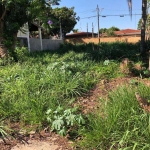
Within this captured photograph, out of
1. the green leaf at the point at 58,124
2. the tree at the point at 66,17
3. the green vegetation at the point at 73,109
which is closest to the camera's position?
the green vegetation at the point at 73,109

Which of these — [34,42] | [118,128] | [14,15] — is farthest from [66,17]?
[118,128]

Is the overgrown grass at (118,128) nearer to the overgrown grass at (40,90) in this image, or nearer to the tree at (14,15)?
the overgrown grass at (40,90)

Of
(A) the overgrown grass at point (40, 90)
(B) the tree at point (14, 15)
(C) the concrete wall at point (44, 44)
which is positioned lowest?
(A) the overgrown grass at point (40, 90)

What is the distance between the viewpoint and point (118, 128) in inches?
120

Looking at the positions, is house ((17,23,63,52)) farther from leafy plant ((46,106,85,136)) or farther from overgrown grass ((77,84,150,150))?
overgrown grass ((77,84,150,150))

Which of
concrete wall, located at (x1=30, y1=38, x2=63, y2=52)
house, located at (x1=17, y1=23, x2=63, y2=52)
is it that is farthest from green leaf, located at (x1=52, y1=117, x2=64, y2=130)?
concrete wall, located at (x1=30, y1=38, x2=63, y2=52)

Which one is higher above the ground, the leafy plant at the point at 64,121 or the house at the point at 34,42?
the house at the point at 34,42

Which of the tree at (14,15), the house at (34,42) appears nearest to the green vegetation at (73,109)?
the tree at (14,15)

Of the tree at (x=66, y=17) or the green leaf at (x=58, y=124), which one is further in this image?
the tree at (x=66, y=17)

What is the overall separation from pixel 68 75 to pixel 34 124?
1.96m

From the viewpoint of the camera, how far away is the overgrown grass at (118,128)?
9.13ft

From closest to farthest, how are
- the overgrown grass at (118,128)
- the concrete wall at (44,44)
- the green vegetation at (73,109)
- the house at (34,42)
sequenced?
the overgrown grass at (118,128) < the green vegetation at (73,109) < the house at (34,42) < the concrete wall at (44,44)

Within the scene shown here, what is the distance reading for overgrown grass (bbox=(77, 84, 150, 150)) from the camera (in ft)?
9.13

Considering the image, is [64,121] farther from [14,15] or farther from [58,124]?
[14,15]
